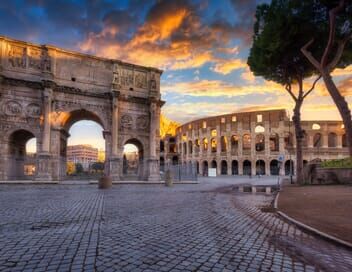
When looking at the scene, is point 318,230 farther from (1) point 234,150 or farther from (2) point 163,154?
(2) point 163,154

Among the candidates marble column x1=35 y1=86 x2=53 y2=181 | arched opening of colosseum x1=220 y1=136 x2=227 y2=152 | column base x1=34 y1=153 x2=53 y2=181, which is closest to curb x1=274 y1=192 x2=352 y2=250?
column base x1=34 y1=153 x2=53 y2=181

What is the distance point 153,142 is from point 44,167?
9892mm

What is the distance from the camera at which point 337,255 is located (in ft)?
12.0

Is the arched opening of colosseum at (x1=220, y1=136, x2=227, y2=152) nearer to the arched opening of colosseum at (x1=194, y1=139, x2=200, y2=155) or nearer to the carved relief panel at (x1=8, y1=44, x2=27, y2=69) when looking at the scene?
the arched opening of colosseum at (x1=194, y1=139, x2=200, y2=155)

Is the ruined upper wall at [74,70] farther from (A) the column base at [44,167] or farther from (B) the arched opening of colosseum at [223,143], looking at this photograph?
(B) the arched opening of colosseum at [223,143]

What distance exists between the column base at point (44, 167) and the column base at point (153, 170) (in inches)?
338

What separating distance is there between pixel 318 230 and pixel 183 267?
3.28 metres

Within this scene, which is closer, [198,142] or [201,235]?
[201,235]

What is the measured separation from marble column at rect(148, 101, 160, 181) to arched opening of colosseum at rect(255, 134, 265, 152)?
30.4 metres

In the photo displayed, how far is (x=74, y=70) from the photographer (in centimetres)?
2280

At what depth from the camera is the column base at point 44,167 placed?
19.7 meters

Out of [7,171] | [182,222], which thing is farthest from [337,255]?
[7,171]

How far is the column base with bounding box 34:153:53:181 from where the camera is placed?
64.6ft

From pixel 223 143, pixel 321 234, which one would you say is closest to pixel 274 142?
pixel 223 143
